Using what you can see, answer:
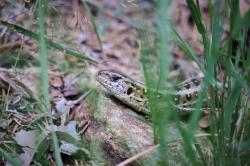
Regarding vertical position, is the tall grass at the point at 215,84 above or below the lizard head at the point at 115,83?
above

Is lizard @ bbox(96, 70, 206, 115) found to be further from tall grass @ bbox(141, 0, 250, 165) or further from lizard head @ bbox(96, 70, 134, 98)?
tall grass @ bbox(141, 0, 250, 165)

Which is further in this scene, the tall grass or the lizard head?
the lizard head

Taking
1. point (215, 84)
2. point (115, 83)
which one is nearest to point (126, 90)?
point (115, 83)

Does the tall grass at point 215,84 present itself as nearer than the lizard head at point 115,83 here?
Yes

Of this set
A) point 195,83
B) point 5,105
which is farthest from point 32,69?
point 195,83

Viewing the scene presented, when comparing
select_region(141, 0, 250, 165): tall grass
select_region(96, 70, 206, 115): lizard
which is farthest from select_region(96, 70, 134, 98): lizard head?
select_region(141, 0, 250, 165): tall grass

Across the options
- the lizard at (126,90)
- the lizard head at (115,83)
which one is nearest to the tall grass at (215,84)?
the lizard at (126,90)

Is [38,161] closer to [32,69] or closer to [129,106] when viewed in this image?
[129,106]

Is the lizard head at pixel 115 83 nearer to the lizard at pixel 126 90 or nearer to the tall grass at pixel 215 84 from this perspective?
the lizard at pixel 126 90
